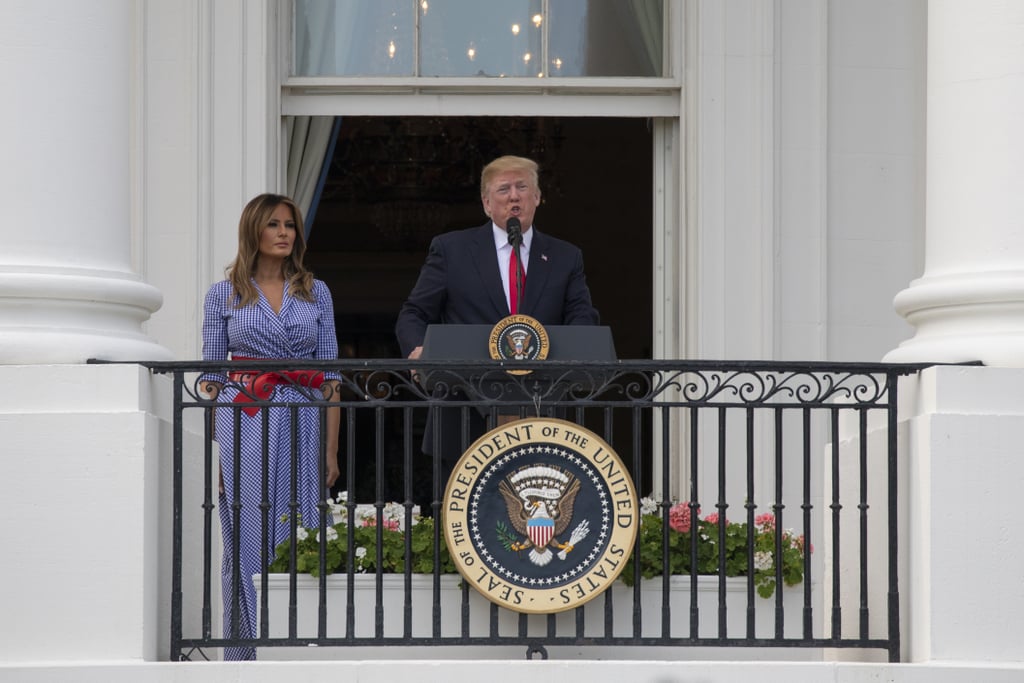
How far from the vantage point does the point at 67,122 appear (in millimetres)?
6367

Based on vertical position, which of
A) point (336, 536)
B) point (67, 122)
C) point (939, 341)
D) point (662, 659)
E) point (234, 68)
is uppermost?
point (234, 68)

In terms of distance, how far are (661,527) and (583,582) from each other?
0.59m

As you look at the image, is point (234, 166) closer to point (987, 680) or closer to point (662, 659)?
point (662, 659)

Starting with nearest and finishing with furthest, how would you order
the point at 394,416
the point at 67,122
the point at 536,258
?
the point at 67,122, the point at 536,258, the point at 394,416

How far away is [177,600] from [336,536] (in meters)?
0.65

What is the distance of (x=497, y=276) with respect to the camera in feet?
24.5

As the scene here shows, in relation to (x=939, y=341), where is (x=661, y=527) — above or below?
below

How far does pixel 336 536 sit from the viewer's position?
656 cm

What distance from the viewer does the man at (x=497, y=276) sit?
24.0 ft

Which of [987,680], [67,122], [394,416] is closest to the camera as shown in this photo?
[987,680]

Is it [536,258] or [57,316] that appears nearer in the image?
[57,316]

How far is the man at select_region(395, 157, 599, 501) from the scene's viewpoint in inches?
289

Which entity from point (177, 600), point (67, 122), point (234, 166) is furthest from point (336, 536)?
point (234, 166)

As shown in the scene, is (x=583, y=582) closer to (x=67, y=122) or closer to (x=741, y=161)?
(x=67, y=122)
